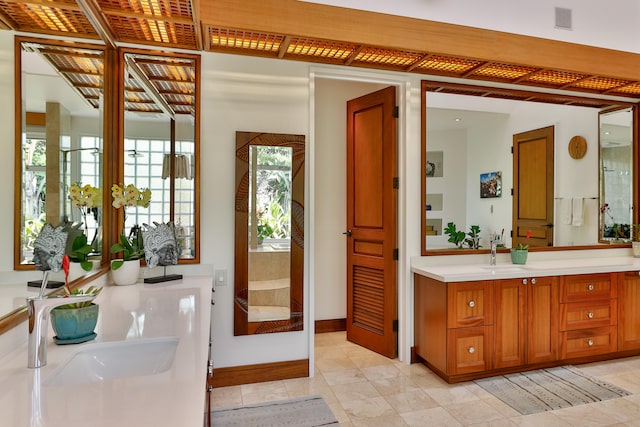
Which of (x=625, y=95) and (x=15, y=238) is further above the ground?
(x=625, y=95)

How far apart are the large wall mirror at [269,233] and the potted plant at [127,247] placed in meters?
0.66

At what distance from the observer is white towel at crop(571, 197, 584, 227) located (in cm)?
386

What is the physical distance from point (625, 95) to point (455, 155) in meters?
2.11

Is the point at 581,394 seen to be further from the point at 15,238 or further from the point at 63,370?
the point at 15,238

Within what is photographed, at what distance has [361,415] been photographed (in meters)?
2.50

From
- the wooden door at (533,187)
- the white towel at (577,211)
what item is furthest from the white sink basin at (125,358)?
the white towel at (577,211)

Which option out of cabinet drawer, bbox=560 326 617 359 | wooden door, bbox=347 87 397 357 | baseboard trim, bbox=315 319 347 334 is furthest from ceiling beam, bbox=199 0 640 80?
baseboard trim, bbox=315 319 347 334

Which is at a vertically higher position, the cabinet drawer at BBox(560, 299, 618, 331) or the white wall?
the white wall

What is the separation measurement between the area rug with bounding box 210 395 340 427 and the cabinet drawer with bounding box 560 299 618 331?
215 cm

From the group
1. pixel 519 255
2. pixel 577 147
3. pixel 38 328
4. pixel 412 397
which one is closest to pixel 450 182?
pixel 519 255

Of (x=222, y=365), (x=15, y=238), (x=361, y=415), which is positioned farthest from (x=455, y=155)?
(x=15, y=238)

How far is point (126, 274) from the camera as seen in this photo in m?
2.38

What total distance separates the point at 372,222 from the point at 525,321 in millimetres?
1499

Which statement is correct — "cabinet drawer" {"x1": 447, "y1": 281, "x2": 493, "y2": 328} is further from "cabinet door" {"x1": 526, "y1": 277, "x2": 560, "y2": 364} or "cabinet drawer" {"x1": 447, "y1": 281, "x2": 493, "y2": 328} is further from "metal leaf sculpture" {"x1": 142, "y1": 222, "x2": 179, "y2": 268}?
"metal leaf sculpture" {"x1": 142, "y1": 222, "x2": 179, "y2": 268}
